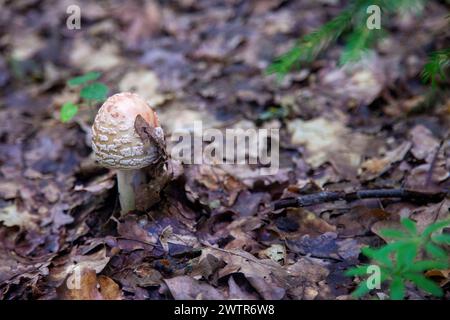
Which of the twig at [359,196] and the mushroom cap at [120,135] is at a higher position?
the mushroom cap at [120,135]

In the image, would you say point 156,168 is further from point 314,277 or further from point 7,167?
point 7,167

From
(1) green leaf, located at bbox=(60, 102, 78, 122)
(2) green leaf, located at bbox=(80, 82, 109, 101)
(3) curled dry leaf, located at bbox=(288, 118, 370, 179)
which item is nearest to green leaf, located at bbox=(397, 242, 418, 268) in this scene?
(3) curled dry leaf, located at bbox=(288, 118, 370, 179)

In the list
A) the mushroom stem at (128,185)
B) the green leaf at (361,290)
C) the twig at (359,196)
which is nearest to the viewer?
the green leaf at (361,290)

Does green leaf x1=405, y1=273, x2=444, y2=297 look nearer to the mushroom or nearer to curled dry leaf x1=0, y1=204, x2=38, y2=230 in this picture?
the mushroom

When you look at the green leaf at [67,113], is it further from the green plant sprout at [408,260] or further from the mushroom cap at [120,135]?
the green plant sprout at [408,260]

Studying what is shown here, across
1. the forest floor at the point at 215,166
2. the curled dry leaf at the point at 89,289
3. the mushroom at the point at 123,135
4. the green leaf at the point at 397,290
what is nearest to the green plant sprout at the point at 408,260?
the green leaf at the point at 397,290

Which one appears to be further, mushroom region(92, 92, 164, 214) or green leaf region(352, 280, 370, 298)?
mushroom region(92, 92, 164, 214)
